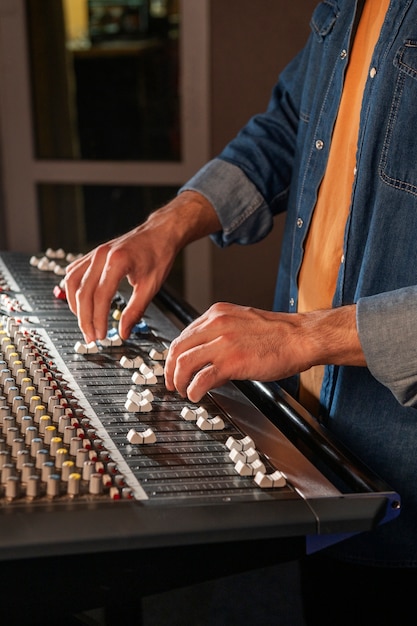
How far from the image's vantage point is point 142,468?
93 cm

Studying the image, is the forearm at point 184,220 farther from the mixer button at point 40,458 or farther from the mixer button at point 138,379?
the mixer button at point 40,458

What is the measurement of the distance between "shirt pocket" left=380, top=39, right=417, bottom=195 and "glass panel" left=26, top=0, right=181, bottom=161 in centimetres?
278

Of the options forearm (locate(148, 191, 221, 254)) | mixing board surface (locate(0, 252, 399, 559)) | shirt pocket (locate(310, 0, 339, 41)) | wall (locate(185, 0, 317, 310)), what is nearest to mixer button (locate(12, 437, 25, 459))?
mixing board surface (locate(0, 252, 399, 559))

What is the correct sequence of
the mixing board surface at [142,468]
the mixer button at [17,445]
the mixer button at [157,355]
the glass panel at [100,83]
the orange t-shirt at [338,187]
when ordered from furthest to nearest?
the glass panel at [100,83], the orange t-shirt at [338,187], the mixer button at [157,355], the mixer button at [17,445], the mixing board surface at [142,468]

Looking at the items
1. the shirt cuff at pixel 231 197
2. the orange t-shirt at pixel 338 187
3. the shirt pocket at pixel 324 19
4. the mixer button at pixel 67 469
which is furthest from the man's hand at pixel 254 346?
the shirt pocket at pixel 324 19

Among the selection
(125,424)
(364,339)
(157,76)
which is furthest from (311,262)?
(157,76)

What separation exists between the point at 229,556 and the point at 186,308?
81 cm

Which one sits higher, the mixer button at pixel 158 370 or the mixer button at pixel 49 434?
the mixer button at pixel 49 434

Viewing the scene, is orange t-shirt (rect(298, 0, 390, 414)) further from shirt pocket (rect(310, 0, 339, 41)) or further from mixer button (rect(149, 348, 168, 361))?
mixer button (rect(149, 348, 168, 361))

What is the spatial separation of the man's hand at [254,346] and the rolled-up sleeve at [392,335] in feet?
0.06

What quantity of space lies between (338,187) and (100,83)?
9.89 ft

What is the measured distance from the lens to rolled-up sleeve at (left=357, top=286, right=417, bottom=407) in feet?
3.44

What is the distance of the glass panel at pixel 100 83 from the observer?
4008 millimetres

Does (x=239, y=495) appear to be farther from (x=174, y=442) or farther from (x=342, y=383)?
(x=342, y=383)
